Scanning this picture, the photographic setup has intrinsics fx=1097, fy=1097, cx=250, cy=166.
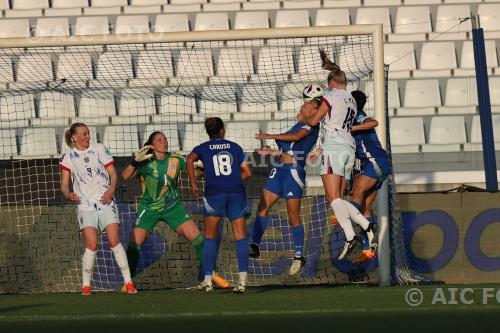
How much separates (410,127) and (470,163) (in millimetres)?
1193

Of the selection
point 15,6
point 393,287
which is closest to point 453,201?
point 393,287

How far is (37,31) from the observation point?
1827 centimetres

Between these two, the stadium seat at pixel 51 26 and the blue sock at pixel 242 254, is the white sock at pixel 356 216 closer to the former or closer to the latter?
the blue sock at pixel 242 254

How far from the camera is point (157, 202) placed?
437 inches

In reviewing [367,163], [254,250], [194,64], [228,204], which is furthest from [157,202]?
[194,64]

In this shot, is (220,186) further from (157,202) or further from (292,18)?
(292,18)

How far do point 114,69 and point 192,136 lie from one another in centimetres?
232

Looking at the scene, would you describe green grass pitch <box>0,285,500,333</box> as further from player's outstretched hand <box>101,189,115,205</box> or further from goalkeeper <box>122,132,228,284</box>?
player's outstretched hand <box>101,189,115,205</box>

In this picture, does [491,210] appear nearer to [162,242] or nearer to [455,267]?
[455,267]

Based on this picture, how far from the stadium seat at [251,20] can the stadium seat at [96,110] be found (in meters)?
3.22

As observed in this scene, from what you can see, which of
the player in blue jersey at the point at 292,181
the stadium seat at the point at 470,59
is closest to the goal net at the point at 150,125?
the player in blue jersey at the point at 292,181

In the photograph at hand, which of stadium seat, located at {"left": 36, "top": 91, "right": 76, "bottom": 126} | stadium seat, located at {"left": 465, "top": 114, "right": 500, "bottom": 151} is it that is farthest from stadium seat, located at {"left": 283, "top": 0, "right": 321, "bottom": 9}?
stadium seat, located at {"left": 36, "top": 91, "right": 76, "bottom": 126}

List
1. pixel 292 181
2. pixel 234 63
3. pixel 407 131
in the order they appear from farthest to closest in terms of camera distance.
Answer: pixel 234 63 → pixel 407 131 → pixel 292 181

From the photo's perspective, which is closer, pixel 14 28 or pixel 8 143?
pixel 8 143
